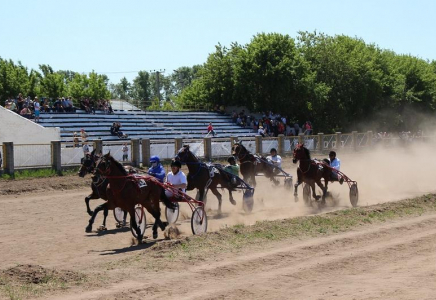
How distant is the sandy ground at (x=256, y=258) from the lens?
10930mm

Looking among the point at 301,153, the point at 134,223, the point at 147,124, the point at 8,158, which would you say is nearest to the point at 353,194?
the point at 301,153

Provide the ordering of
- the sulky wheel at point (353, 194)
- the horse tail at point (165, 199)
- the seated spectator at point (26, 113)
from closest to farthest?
the horse tail at point (165, 199) → the sulky wheel at point (353, 194) → the seated spectator at point (26, 113)

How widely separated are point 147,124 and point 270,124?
9153 millimetres

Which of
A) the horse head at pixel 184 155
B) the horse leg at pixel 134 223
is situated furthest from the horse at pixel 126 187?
the horse head at pixel 184 155

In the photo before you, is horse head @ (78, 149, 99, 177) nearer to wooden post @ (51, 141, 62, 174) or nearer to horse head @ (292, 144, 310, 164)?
horse head @ (292, 144, 310, 164)

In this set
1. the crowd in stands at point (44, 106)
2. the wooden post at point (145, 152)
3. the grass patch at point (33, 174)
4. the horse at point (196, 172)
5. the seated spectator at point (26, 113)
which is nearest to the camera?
the horse at point (196, 172)

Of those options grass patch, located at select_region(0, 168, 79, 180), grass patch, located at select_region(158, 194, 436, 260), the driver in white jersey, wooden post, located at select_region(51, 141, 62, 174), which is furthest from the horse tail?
wooden post, located at select_region(51, 141, 62, 174)

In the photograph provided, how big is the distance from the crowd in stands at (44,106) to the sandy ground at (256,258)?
11777 mm

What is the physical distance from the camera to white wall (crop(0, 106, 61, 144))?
3349 centimetres

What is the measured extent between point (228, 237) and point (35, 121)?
2325 centimetres

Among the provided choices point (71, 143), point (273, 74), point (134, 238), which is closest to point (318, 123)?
point (273, 74)

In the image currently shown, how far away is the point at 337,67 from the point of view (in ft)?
203

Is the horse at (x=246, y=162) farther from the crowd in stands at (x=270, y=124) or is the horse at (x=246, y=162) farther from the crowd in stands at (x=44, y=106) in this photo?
the crowd in stands at (x=270, y=124)

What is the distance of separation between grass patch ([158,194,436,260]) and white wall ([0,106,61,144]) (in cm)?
1799
